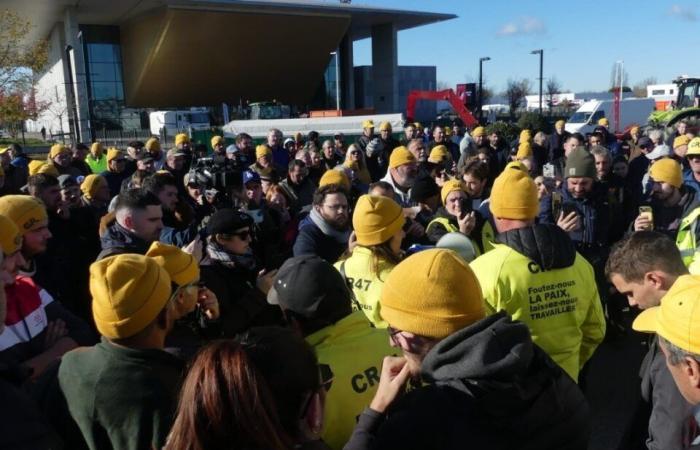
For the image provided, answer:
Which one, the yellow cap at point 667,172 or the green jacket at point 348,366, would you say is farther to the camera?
the yellow cap at point 667,172

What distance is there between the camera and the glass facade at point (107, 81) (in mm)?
42344

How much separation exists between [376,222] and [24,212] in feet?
7.21

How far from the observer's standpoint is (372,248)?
136 inches

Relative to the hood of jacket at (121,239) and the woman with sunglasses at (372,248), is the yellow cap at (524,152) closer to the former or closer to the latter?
the woman with sunglasses at (372,248)

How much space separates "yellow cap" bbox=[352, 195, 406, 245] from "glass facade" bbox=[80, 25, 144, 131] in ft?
141

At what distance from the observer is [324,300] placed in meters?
2.41

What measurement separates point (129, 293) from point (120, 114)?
45.8 meters

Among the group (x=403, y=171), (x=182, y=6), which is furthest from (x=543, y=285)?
(x=182, y=6)

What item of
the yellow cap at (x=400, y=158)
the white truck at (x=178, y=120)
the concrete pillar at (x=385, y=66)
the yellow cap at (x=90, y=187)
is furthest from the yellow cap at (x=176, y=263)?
the concrete pillar at (x=385, y=66)

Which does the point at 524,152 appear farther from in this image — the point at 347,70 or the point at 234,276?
the point at 347,70

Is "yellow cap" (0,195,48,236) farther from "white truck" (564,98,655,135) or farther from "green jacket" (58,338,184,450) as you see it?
"white truck" (564,98,655,135)

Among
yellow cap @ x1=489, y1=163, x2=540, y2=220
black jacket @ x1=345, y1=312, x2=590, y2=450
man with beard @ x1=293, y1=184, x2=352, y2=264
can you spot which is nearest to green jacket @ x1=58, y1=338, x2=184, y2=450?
black jacket @ x1=345, y1=312, x2=590, y2=450

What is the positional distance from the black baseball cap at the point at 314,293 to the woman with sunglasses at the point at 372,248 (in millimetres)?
780

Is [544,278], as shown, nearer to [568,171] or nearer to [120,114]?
[568,171]
